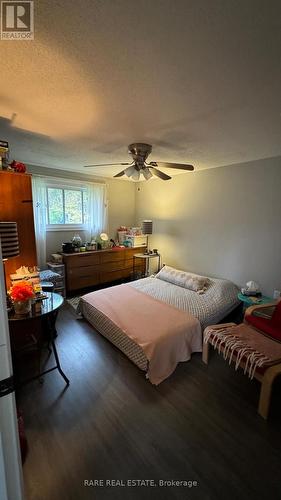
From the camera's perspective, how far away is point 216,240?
358 cm

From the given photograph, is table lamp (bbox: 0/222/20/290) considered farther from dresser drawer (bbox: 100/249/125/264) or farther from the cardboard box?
the cardboard box

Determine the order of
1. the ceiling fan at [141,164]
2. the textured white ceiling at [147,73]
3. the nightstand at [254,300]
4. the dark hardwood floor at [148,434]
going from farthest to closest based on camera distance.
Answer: the nightstand at [254,300] → the ceiling fan at [141,164] → the dark hardwood floor at [148,434] → the textured white ceiling at [147,73]

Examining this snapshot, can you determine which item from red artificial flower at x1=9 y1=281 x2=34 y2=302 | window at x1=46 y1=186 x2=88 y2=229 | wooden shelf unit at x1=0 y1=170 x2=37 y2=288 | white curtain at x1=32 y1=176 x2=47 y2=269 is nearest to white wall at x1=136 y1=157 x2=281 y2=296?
window at x1=46 y1=186 x2=88 y2=229

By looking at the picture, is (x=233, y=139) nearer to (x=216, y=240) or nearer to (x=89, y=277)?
(x=216, y=240)

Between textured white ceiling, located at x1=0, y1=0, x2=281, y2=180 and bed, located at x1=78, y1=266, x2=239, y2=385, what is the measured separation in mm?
1959

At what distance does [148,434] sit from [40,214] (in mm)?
3489

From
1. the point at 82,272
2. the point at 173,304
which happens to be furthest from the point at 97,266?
the point at 173,304

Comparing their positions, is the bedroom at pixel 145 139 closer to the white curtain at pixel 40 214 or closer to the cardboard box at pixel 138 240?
the white curtain at pixel 40 214

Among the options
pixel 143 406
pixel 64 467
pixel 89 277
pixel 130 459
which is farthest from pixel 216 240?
pixel 64 467

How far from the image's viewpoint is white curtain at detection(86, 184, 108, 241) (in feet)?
14.2

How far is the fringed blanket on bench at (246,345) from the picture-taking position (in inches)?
68.4

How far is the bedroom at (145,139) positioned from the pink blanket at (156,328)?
0.15 m

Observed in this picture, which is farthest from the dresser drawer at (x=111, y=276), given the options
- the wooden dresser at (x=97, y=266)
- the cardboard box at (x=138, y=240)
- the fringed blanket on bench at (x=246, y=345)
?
the fringed blanket on bench at (x=246, y=345)

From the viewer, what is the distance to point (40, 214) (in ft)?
12.1
